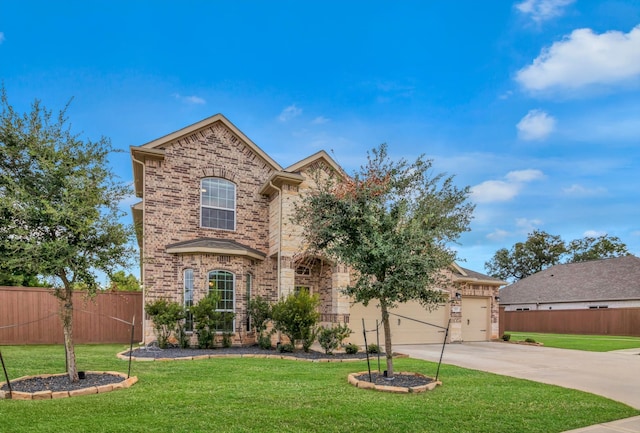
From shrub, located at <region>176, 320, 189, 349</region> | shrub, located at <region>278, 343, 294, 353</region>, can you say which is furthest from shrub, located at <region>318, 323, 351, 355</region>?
shrub, located at <region>176, 320, 189, 349</region>

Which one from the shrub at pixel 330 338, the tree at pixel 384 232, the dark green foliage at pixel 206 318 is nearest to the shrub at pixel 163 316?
the dark green foliage at pixel 206 318

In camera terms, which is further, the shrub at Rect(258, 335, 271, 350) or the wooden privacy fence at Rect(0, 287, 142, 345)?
Answer: the wooden privacy fence at Rect(0, 287, 142, 345)

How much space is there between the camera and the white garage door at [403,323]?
16.7m

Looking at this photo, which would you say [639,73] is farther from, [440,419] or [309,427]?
[309,427]

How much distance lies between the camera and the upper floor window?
16141 millimetres

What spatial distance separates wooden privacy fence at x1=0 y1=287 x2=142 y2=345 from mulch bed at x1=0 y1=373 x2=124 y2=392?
678 centimetres

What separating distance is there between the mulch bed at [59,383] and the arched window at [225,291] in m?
6.48

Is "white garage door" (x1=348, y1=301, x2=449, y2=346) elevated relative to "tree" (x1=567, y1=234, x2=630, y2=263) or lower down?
lower down

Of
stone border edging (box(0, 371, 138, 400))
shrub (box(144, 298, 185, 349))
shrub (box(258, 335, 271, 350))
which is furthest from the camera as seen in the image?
shrub (box(258, 335, 271, 350))

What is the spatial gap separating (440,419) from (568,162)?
49.8ft

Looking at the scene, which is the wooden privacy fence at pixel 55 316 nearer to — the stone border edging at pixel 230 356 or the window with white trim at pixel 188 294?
the window with white trim at pixel 188 294

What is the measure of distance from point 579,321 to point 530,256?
24319 millimetres

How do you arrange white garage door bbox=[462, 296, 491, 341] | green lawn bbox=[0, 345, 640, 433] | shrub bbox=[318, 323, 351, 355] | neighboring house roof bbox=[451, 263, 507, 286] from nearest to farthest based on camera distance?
1. green lawn bbox=[0, 345, 640, 433]
2. shrub bbox=[318, 323, 351, 355]
3. neighboring house roof bbox=[451, 263, 507, 286]
4. white garage door bbox=[462, 296, 491, 341]

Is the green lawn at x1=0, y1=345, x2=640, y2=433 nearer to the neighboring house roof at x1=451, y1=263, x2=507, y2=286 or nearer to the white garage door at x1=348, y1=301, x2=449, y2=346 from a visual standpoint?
the white garage door at x1=348, y1=301, x2=449, y2=346
